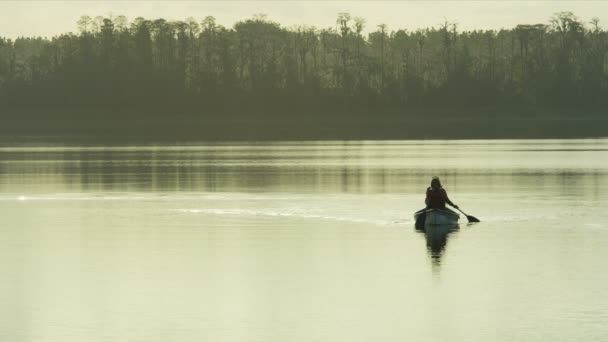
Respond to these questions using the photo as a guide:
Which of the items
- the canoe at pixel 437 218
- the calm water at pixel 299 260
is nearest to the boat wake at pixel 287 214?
the calm water at pixel 299 260

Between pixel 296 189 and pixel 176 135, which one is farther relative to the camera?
pixel 176 135

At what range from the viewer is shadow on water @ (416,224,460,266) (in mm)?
34938

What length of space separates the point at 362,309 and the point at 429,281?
162 inches

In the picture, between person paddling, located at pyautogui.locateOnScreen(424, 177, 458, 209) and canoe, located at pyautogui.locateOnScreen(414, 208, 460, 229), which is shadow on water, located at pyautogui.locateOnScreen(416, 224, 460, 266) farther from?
person paddling, located at pyautogui.locateOnScreen(424, 177, 458, 209)

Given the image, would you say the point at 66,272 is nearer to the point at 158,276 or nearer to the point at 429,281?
the point at 158,276

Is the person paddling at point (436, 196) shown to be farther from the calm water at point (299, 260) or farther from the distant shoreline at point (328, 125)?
the distant shoreline at point (328, 125)

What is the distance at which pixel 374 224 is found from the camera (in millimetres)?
44188

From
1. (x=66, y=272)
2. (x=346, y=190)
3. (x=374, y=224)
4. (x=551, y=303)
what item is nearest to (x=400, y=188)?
(x=346, y=190)

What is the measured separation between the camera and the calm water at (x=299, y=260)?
2486 centimetres

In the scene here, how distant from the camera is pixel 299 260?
34.1 meters

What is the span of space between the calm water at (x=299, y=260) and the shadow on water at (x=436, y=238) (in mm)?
144

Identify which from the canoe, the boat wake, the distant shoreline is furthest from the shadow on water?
the distant shoreline

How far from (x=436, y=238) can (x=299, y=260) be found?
22.3ft

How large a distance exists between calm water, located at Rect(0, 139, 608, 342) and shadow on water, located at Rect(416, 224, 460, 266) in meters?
0.14
